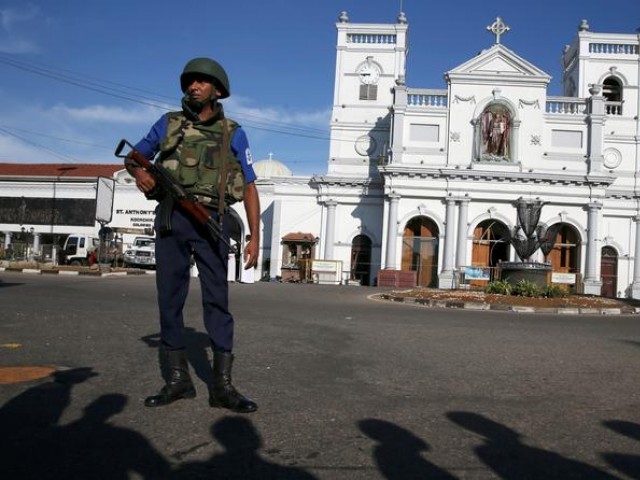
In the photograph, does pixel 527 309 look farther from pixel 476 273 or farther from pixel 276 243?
pixel 276 243

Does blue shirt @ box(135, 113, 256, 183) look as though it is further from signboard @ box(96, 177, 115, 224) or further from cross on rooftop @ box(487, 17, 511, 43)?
cross on rooftop @ box(487, 17, 511, 43)

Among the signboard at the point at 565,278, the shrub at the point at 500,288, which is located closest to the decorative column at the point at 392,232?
the signboard at the point at 565,278

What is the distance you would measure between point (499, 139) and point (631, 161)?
31.1 feet

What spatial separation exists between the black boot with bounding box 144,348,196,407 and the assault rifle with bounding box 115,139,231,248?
0.79m

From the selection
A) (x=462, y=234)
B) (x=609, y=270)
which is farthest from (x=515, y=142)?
(x=609, y=270)

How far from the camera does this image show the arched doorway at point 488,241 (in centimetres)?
3509

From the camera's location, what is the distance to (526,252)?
21.2 metres

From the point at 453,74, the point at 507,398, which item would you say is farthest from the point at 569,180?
the point at 507,398

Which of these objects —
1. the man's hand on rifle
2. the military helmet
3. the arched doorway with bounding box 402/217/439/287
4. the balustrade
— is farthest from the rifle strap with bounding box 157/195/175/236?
the balustrade

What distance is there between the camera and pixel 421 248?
35688 mm

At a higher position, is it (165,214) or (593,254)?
(593,254)

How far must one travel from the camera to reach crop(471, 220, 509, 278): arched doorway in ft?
115

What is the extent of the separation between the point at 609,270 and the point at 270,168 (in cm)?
2570

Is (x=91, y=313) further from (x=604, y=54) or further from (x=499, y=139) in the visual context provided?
(x=604, y=54)
